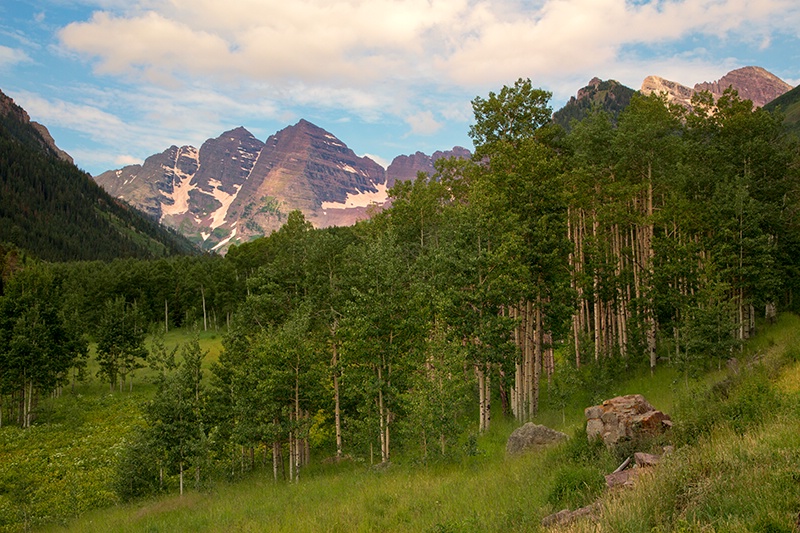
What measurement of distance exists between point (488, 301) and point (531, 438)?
8.72m

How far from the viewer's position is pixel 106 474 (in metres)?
31.7

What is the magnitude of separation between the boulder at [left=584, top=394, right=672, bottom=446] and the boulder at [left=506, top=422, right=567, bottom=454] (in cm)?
301

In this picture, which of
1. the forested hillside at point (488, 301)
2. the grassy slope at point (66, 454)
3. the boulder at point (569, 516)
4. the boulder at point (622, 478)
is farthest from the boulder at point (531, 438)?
the grassy slope at point (66, 454)

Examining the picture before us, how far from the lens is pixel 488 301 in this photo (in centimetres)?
2550

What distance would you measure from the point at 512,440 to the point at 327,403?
12.7 metres

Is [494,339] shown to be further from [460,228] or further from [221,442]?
[221,442]

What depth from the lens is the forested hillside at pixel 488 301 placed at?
2511cm

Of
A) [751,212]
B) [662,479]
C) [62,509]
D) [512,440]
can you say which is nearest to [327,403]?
[512,440]

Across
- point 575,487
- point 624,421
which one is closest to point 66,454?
point 575,487

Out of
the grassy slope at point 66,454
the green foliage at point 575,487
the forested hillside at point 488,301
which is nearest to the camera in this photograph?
the green foliage at point 575,487

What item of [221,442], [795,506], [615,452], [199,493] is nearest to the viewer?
[795,506]

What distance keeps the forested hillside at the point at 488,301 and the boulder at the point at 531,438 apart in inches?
69.0

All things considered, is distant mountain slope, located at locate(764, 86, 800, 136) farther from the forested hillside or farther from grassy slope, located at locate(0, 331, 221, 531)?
grassy slope, located at locate(0, 331, 221, 531)

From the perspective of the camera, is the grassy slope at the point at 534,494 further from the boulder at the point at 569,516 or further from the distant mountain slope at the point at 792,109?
the distant mountain slope at the point at 792,109
